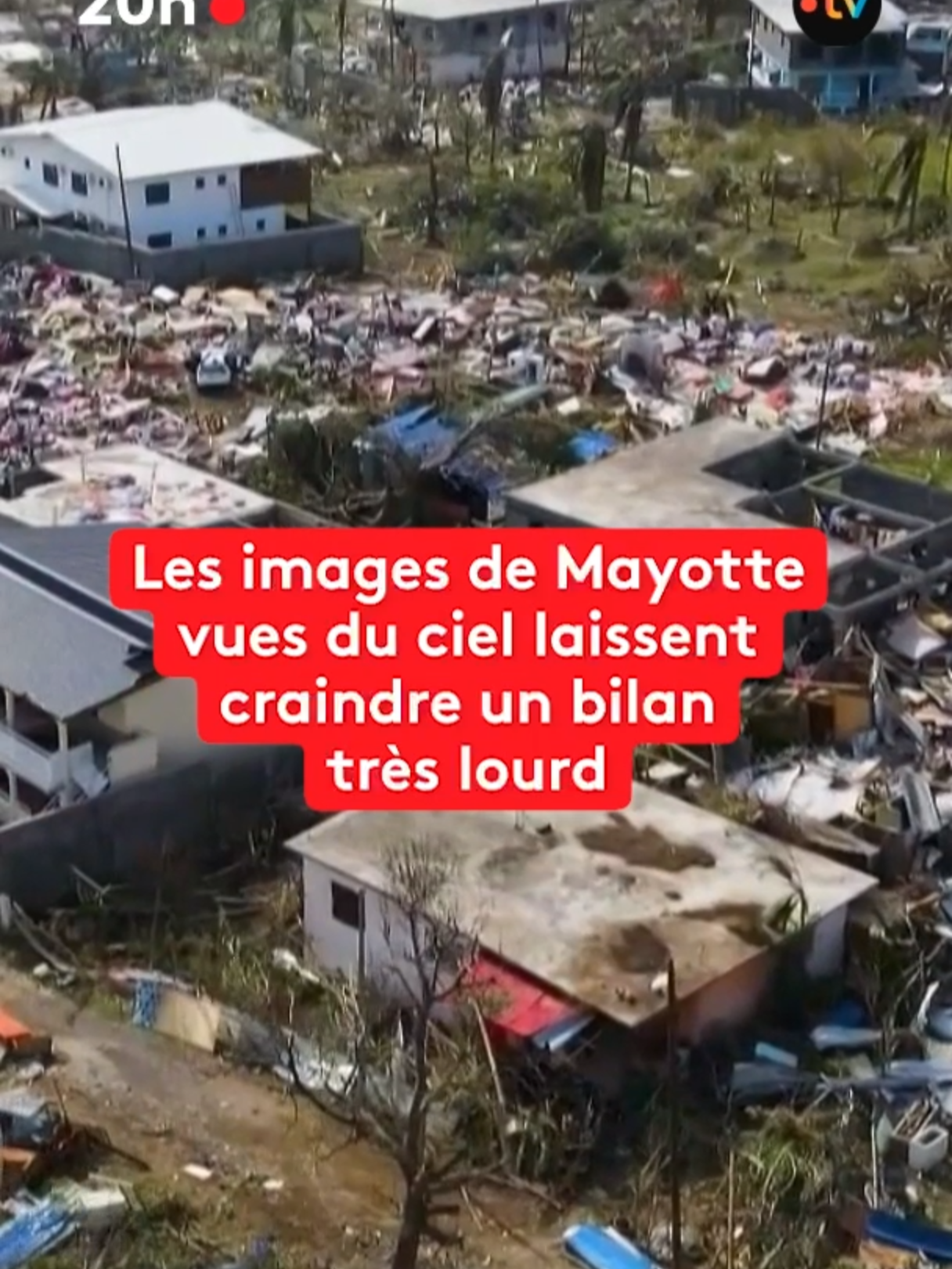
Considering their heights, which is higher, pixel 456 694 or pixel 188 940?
pixel 456 694

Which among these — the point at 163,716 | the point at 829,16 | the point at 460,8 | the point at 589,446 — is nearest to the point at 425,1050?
the point at 163,716

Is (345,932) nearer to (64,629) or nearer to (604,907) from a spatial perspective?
(604,907)

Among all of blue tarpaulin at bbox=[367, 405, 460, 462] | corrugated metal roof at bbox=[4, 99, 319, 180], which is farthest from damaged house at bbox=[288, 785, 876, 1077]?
corrugated metal roof at bbox=[4, 99, 319, 180]

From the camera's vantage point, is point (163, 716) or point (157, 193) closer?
point (163, 716)

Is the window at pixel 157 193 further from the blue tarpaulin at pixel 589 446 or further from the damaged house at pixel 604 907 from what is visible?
the damaged house at pixel 604 907

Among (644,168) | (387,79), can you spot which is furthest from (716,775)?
(387,79)

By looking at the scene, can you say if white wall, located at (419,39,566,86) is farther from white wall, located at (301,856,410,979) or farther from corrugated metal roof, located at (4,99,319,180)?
white wall, located at (301,856,410,979)

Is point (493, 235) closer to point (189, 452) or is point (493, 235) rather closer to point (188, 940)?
point (189, 452)
